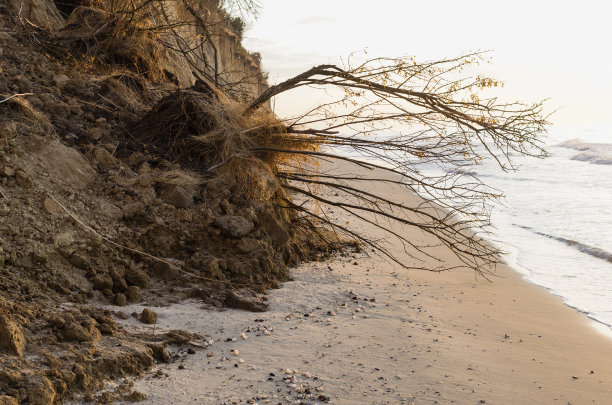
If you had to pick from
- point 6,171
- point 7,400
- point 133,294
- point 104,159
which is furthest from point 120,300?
point 104,159

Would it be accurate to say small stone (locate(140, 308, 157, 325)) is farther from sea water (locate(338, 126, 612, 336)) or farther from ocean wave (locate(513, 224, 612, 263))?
ocean wave (locate(513, 224, 612, 263))

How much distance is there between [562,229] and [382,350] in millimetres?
7308

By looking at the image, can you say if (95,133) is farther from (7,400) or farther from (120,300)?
(7,400)

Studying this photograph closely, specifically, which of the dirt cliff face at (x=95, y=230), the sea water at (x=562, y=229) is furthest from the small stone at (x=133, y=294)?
the sea water at (x=562, y=229)

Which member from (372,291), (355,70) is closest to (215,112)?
(355,70)

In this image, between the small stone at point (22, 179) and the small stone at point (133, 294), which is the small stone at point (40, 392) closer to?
the small stone at point (133, 294)

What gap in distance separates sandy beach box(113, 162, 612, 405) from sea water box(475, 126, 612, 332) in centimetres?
103

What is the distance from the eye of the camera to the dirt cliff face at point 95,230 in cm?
290

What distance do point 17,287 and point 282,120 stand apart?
3.09 meters

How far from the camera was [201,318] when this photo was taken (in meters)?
3.87

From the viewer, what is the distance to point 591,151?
84.8ft

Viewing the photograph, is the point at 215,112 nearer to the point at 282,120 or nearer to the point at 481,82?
the point at 282,120

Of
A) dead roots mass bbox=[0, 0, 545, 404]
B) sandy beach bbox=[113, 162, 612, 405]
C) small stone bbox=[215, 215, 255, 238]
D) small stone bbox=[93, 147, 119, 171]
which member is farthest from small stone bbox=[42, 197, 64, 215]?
small stone bbox=[215, 215, 255, 238]

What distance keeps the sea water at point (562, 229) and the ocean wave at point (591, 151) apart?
226cm
